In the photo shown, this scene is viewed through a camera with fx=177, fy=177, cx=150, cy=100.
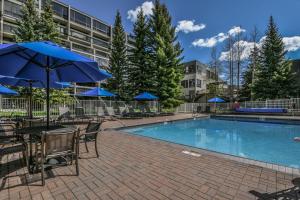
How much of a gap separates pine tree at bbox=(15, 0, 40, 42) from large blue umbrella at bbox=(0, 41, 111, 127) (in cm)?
1265

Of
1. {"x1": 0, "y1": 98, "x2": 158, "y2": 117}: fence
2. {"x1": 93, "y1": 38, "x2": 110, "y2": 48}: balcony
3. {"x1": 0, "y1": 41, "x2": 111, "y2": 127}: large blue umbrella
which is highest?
{"x1": 93, "y1": 38, "x2": 110, "y2": 48}: balcony

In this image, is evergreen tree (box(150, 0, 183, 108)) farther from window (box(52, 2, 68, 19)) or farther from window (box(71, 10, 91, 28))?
window (box(71, 10, 91, 28))

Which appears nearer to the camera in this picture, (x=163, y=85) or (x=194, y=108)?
(x=163, y=85)

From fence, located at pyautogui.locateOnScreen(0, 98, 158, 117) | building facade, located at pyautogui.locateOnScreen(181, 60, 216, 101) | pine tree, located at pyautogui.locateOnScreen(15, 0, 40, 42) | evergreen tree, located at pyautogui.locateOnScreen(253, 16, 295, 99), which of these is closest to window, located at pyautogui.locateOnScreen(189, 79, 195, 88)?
building facade, located at pyautogui.locateOnScreen(181, 60, 216, 101)

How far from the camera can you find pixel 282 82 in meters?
19.3

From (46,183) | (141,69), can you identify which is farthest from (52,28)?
(46,183)

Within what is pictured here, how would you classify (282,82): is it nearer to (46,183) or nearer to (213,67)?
(213,67)

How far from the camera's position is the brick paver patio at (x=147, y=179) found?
255 centimetres

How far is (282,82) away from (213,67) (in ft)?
51.2

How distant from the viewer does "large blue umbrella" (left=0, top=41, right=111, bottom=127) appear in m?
2.91

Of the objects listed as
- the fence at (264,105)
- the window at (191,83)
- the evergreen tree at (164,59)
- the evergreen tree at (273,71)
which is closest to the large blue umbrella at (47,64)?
the evergreen tree at (164,59)

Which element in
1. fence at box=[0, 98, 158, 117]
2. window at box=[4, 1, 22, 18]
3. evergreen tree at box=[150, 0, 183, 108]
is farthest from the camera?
window at box=[4, 1, 22, 18]

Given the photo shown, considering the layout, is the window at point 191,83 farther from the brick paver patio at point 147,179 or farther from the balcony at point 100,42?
the brick paver patio at point 147,179

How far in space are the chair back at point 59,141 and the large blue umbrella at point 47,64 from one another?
91cm
